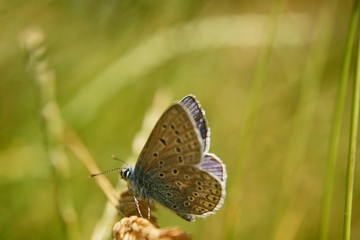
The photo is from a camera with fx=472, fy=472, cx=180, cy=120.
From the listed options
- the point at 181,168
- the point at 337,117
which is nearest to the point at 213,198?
the point at 181,168

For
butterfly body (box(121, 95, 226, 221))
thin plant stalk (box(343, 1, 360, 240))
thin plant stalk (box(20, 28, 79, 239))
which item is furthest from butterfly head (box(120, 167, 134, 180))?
thin plant stalk (box(343, 1, 360, 240))

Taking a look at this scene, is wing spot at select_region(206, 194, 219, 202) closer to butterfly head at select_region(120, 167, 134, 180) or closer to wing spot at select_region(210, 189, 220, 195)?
wing spot at select_region(210, 189, 220, 195)

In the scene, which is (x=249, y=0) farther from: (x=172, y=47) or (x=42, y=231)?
(x=42, y=231)

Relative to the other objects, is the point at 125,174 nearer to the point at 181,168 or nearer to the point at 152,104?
the point at 181,168

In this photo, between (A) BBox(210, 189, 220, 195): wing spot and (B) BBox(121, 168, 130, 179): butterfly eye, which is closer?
(A) BBox(210, 189, 220, 195): wing spot

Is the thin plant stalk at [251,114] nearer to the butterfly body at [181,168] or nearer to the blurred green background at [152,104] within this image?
the blurred green background at [152,104]

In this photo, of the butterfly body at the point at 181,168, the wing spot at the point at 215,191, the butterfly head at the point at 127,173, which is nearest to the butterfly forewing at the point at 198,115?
the butterfly body at the point at 181,168
